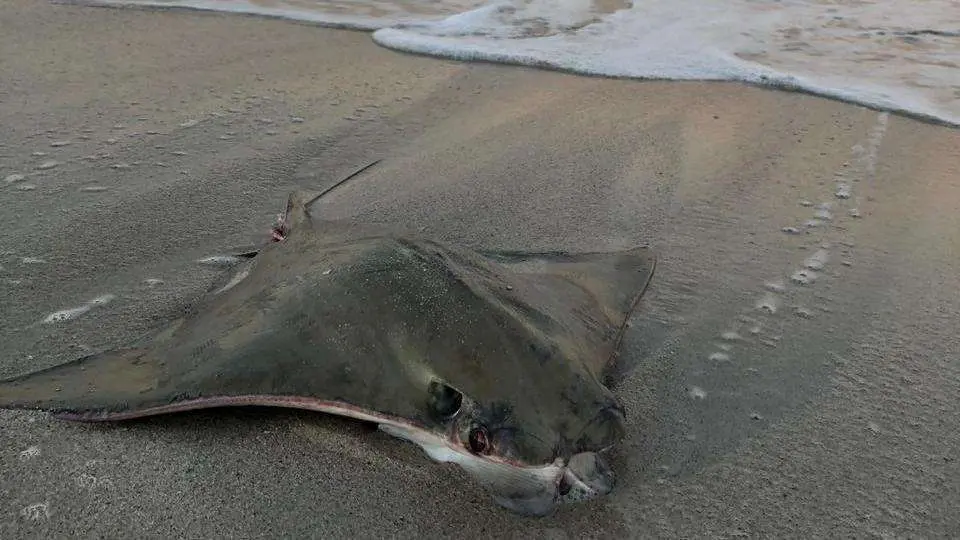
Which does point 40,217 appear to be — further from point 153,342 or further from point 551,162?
point 551,162

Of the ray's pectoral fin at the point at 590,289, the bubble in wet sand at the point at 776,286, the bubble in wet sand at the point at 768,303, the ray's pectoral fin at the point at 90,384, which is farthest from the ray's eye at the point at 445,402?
the bubble in wet sand at the point at 776,286

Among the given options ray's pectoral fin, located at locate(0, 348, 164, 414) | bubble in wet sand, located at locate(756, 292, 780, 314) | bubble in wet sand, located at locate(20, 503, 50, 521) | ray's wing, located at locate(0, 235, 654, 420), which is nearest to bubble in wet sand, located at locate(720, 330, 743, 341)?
bubble in wet sand, located at locate(756, 292, 780, 314)

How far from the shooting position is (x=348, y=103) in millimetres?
5141

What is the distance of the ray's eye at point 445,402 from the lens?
185 cm

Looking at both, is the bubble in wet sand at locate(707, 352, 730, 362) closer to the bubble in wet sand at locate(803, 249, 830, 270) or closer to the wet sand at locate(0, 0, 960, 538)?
the wet sand at locate(0, 0, 960, 538)

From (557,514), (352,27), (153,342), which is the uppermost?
(352,27)

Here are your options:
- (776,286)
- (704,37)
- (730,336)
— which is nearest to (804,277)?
(776,286)

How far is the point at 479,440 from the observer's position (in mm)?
1802

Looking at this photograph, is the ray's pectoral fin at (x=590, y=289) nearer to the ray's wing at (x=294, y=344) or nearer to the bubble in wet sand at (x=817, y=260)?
the ray's wing at (x=294, y=344)

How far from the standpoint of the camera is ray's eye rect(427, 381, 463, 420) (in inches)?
72.7

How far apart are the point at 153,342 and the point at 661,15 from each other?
6.75 meters

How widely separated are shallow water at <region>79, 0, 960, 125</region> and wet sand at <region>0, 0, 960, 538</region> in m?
0.39

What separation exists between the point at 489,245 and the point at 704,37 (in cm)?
461

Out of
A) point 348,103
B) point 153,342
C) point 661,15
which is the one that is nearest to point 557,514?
point 153,342
